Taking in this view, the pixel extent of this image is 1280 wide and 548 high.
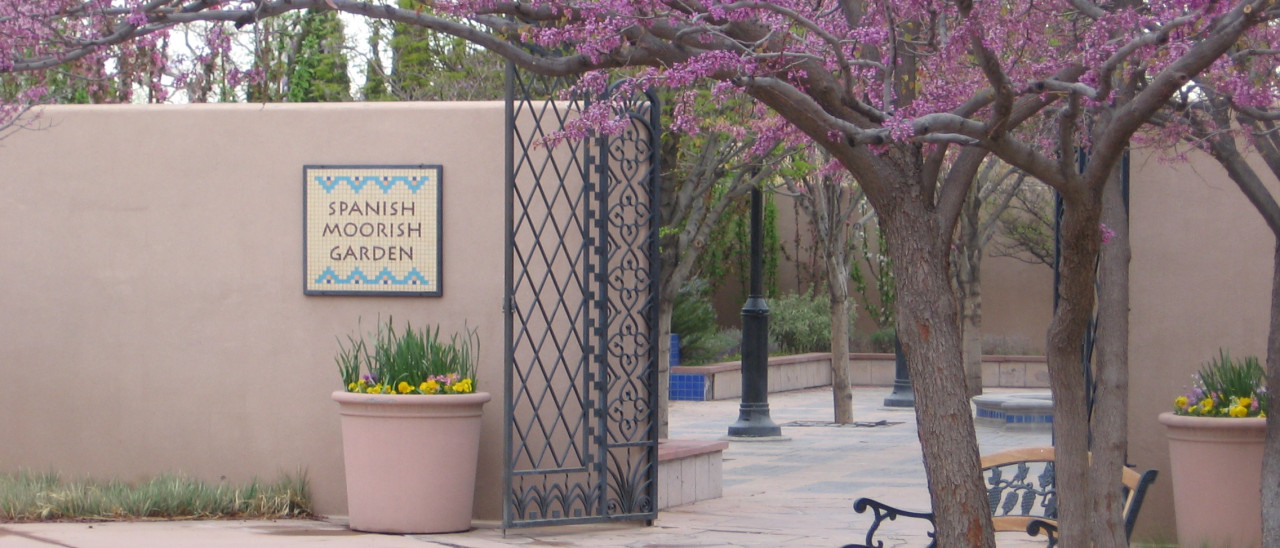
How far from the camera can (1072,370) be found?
554cm

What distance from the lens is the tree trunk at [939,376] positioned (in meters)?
5.58

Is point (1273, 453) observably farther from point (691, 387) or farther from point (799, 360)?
point (799, 360)

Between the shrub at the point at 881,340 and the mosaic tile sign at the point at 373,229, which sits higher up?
the mosaic tile sign at the point at 373,229

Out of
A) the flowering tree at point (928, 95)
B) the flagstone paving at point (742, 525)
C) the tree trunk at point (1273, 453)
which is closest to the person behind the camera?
the flowering tree at point (928, 95)

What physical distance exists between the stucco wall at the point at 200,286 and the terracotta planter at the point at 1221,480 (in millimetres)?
4139

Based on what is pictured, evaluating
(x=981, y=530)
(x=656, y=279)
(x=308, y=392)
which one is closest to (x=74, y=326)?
(x=308, y=392)

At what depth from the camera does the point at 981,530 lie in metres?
5.62

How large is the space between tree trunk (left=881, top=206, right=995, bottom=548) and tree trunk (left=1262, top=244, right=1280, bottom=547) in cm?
176

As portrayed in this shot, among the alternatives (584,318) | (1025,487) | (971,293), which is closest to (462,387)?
(584,318)

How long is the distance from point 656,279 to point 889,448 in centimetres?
746

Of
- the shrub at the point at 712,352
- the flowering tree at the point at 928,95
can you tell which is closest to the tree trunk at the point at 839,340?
the shrub at the point at 712,352

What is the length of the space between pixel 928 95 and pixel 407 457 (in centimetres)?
378

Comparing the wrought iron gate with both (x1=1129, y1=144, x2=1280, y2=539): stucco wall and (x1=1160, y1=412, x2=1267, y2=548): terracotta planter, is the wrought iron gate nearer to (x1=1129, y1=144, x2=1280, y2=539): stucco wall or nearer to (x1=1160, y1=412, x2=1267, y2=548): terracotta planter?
(x1=1129, y1=144, x2=1280, y2=539): stucco wall

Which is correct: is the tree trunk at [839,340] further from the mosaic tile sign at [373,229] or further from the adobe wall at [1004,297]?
the adobe wall at [1004,297]
